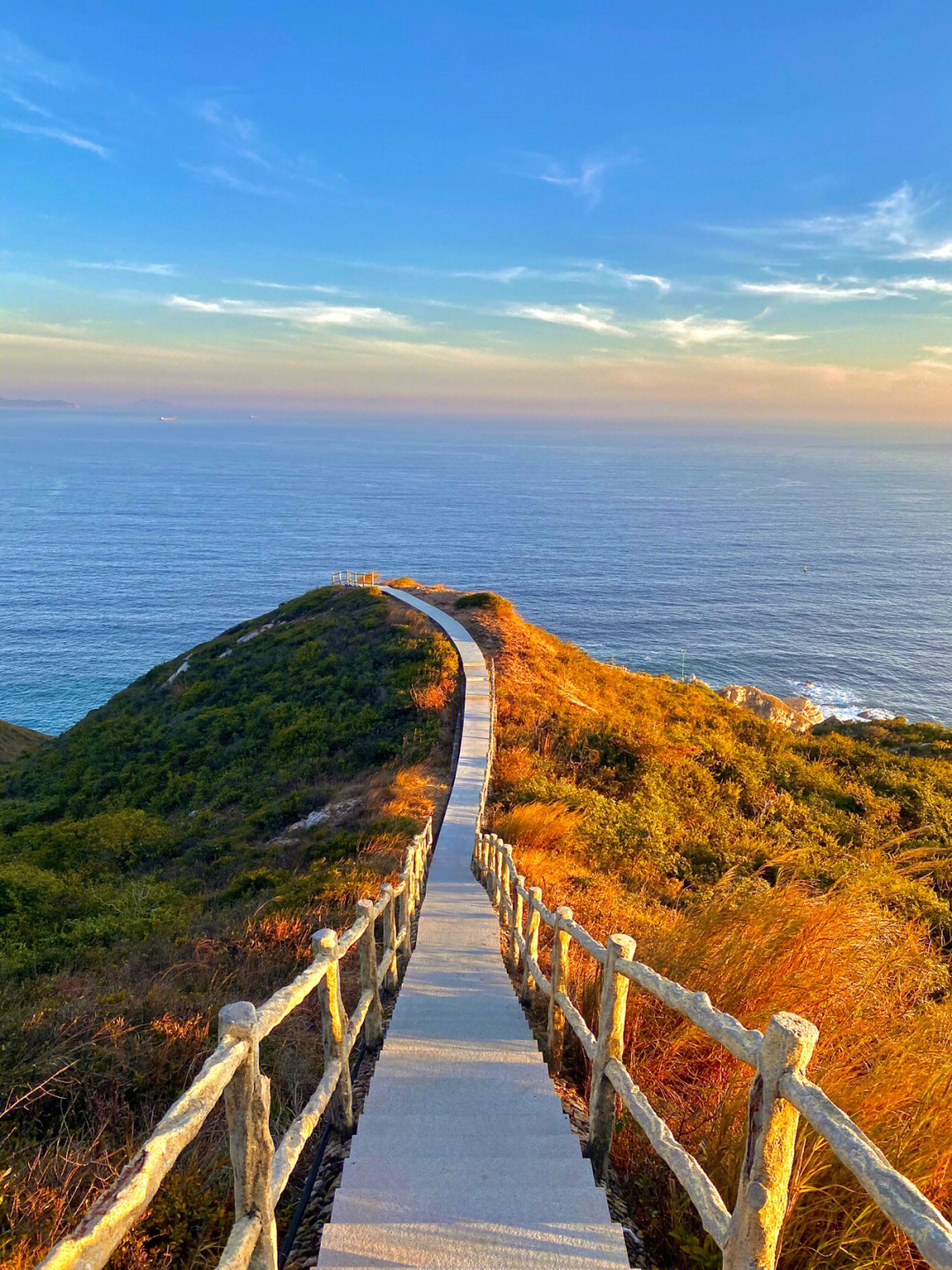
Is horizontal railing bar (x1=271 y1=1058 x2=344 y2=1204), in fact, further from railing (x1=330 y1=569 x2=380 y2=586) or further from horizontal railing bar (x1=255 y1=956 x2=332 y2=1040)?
railing (x1=330 y1=569 x2=380 y2=586)

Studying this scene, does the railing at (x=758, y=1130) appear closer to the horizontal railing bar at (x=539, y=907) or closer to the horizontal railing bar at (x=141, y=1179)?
the horizontal railing bar at (x=539, y=907)

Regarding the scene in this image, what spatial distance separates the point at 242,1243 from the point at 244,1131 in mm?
338

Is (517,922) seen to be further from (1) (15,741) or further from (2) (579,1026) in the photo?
(1) (15,741)

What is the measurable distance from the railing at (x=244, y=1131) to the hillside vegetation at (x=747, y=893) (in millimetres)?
1767

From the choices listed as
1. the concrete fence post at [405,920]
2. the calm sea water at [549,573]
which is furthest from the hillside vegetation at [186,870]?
the calm sea water at [549,573]

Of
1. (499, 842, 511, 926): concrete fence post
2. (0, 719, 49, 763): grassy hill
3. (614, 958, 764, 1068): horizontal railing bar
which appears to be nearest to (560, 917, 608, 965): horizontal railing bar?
(614, 958, 764, 1068): horizontal railing bar

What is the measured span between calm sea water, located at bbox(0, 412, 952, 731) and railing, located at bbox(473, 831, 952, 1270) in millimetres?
50492

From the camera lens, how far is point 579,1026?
451 cm

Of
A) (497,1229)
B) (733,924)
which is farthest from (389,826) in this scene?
(497,1229)

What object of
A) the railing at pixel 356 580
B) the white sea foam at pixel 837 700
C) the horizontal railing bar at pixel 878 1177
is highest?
the horizontal railing bar at pixel 878 1177

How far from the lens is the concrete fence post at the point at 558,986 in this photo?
17.0ft

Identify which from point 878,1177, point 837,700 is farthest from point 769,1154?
point 837,700

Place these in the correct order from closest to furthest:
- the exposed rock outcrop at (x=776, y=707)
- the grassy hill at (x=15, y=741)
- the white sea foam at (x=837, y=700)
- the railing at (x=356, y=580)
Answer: the grassy hill at (x=15, y=741), the exposed rock outcrop at (x=776, y=707), the railing at (x=356, y=580), the white sea foam at (x=837, y=700)

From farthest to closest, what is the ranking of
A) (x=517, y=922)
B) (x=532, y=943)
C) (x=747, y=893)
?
(x=747, y=893)
(x=517, y=922)
(x=532, y=943)
